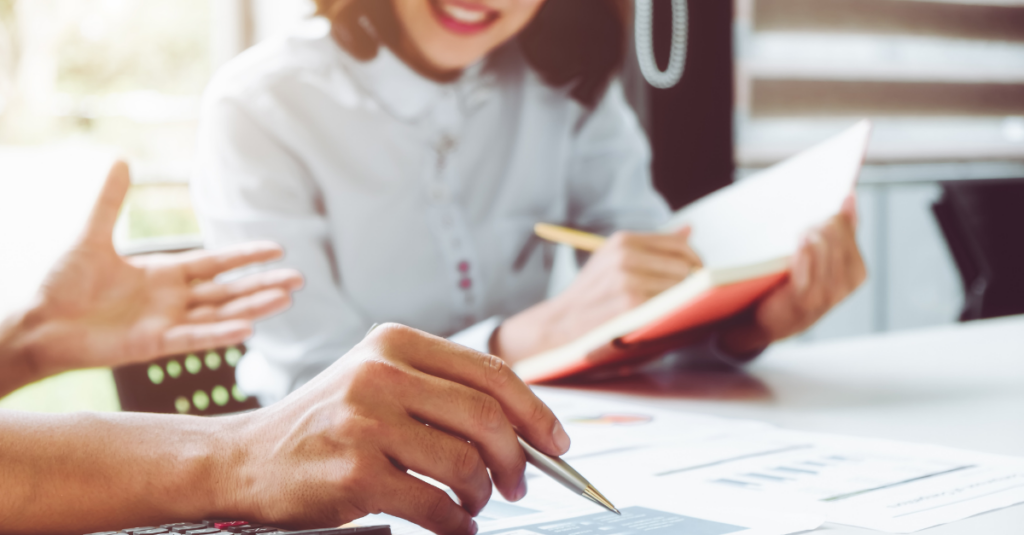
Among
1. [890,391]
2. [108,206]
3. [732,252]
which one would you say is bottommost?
[890,391]

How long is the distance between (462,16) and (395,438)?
0.82 metres

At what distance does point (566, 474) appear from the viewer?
14.5 inches

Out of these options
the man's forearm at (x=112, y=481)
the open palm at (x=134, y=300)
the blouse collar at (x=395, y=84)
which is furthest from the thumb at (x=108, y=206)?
the man's forearm at (x=112, y=481)

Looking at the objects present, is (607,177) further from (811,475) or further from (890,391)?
(811,475)

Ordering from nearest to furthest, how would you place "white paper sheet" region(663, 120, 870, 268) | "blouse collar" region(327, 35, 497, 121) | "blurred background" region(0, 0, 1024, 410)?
"white paper sheet" region(663, 120, 870, 268), "blouse collar" region(327, 35, 497, 121), "blurred background" region(0, 0, 1024, 410)

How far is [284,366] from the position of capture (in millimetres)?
1029

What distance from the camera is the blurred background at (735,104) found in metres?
2.22

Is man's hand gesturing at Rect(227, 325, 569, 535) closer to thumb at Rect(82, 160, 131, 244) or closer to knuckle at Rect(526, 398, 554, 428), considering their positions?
knuckle at Rect(526, 398, 554, 428)

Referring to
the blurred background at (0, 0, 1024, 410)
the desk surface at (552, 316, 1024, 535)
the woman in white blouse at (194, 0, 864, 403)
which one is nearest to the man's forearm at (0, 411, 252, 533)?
the desk surface at (552, 316, 1024, 535)

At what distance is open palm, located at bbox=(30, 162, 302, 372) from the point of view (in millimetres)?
797

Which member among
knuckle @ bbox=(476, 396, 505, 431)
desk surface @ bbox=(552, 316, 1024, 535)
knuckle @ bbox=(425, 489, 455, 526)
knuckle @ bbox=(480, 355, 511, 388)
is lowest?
desk surface @ bbox=(552, 316, 1024, 535)

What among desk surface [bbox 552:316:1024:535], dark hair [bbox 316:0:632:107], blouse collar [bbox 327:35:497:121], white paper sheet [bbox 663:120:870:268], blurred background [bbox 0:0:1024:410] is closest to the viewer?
desk surface [bbox 552:316:1024:535]

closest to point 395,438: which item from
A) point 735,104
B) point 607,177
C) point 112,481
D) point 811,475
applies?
point 112,481

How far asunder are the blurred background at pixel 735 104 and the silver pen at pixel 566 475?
1.74 meters
